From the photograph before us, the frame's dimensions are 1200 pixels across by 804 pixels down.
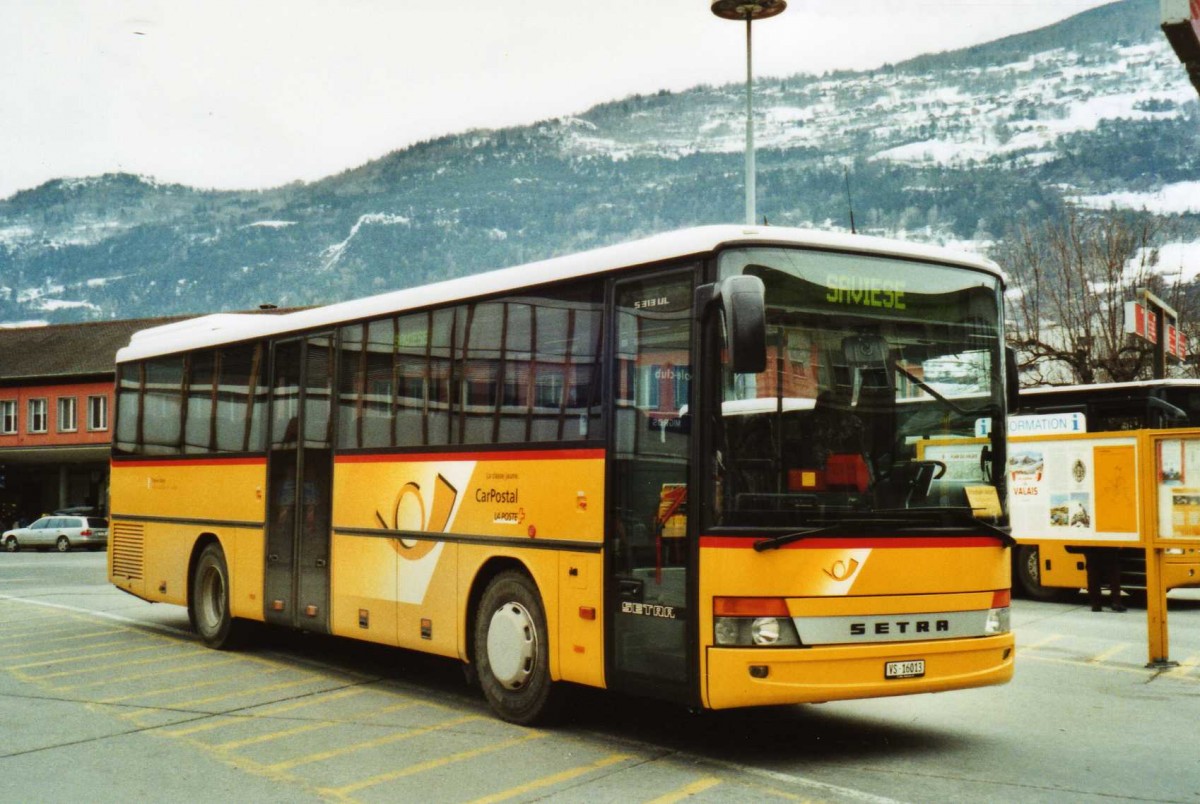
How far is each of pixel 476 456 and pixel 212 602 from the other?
544 centimetres

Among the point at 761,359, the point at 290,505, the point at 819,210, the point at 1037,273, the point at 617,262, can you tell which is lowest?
the point at 290,505

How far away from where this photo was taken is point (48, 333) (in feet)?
244

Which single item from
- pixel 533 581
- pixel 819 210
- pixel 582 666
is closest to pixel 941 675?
pixel 582 666

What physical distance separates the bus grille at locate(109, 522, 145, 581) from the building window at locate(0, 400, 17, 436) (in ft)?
184

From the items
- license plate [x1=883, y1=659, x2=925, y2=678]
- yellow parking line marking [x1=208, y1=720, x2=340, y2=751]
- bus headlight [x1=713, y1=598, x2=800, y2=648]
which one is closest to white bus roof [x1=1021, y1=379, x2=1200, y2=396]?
license plate [x1=883, y1=659, x2=925, y2=678]

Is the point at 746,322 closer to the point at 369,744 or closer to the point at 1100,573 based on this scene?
the point at 369,744

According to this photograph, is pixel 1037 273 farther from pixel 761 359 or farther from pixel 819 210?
pixel 819 210

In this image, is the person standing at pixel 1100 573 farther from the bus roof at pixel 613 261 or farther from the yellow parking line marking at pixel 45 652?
the yellow parking line marking at pixel 45 652

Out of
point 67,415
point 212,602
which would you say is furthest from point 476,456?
point 67,415

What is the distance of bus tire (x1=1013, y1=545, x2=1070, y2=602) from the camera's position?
19734 millimetres

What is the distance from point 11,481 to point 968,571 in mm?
67754

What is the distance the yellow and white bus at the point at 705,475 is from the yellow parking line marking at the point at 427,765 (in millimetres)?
364

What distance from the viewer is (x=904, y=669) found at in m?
7.83

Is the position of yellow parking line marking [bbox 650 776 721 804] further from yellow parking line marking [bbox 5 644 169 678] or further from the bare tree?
the bare tree
